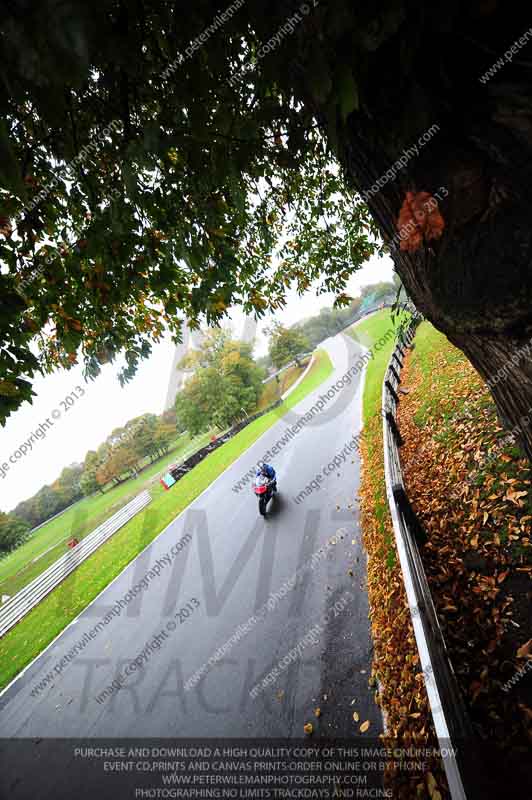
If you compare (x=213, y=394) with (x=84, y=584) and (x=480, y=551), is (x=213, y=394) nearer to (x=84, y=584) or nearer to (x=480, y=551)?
(x=84, y=584)

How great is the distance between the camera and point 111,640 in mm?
6801

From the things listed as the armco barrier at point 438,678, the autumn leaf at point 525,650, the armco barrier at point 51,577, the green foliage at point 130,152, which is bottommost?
the autumn leaf at point 525,650

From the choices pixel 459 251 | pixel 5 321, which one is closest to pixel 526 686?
pixel 459 251

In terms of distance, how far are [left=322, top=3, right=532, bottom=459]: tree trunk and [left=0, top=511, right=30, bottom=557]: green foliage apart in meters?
43.1

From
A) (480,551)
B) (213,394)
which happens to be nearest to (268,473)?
(480,551)

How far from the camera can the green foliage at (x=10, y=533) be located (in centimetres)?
3306

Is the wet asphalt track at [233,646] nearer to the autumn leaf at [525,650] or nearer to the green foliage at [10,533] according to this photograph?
the autumn leaf at [525,650]

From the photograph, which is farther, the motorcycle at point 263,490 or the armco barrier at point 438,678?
the motorcycle at point 263,490

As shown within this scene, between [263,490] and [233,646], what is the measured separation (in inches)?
146

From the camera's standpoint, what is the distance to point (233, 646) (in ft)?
16.9

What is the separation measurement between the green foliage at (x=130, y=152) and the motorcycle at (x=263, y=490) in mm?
4705

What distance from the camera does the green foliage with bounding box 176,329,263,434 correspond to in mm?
33469

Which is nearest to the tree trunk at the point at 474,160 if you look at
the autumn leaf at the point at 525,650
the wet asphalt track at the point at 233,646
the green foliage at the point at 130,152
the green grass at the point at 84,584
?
the green foliage at the point at 130,152

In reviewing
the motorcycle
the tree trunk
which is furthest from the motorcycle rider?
the tree trunk
